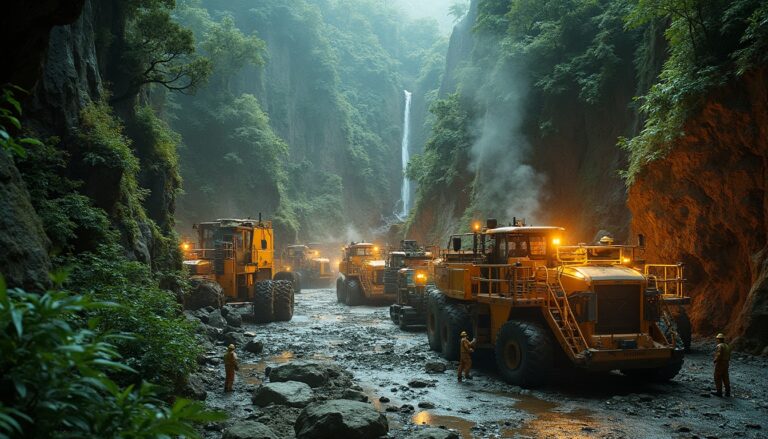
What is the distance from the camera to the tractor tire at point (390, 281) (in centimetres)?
2378

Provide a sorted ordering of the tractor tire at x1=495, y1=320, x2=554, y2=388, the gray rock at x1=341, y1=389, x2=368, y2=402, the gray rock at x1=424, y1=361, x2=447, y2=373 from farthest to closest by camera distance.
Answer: the gray rock at x1=424, y1=361, x2=447, y2=373 → the tractor tire at x1=495, y1=320, x2=554, y2=388 → the gray rock at x1=341, y1=389, x2=368, y2=402

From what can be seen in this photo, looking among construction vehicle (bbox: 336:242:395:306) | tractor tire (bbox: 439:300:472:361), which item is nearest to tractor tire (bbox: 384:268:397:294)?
construction vehicle (bbox: 336:242:395:306)

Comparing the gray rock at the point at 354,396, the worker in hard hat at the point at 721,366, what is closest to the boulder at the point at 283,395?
the gray rock at the point at 354,396

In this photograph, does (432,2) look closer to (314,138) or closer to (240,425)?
(314,138)

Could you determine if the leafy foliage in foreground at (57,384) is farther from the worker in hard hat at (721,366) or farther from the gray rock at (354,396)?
the worker in hard hat at (721,366)

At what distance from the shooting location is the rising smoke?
26.9 m

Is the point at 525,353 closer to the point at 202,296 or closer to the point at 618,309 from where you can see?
the point at 618,309

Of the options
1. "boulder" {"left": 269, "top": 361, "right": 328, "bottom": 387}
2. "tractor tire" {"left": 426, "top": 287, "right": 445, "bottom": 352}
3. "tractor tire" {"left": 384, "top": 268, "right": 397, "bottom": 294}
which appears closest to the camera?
"boulder" {"left": 269, "top": 361, "right": 328, "bottom": 387}

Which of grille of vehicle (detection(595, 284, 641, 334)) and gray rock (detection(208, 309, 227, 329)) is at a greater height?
grille of vehicle (detection(595, 284, 641, 334))

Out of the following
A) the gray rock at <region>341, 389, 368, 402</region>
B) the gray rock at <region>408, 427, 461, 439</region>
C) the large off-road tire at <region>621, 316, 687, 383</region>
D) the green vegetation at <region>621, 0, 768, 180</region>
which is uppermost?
the green vegetation at <region>621, 0, 768, 180</region>

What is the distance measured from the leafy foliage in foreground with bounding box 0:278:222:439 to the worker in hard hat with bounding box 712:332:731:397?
8748 mm

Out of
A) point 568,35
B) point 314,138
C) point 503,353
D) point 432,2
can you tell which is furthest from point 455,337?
point 432,2

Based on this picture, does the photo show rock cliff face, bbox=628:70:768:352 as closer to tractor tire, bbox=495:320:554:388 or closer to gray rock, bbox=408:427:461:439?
tractor tire, bbox=495:320:554:388

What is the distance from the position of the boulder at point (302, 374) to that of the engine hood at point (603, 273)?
512 centimetres
